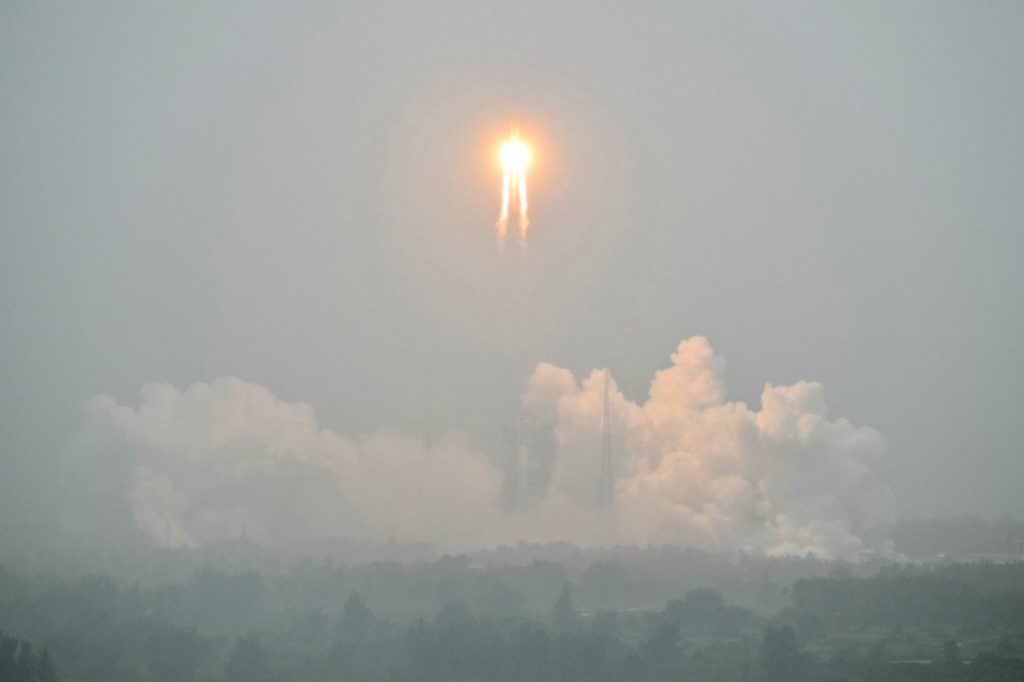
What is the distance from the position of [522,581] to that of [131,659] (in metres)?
21.7

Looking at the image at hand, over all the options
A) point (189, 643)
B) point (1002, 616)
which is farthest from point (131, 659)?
point (1002, 616)

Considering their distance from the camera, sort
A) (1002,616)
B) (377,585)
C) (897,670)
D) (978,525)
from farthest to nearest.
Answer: (978,525), (377,585), (1002,616), (897,670)

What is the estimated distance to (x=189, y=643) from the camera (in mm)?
116125

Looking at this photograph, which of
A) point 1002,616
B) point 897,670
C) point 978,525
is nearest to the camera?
point 897,670

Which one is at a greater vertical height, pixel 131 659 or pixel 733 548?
pixel 733 548

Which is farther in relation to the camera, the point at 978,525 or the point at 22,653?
the point at 978,525

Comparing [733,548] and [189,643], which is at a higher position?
[733,548]

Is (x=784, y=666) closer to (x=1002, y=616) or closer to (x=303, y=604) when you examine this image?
(x=1002, y=616)

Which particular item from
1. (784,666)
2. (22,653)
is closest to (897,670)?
(784,666)

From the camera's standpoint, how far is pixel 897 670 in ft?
362

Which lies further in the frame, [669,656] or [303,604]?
[303,604]

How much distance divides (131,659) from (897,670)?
34.2m

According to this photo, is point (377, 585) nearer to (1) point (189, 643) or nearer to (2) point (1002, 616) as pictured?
(1) point (189, 643)

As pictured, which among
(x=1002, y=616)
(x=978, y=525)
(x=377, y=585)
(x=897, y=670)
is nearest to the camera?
(x=897, y=670)
